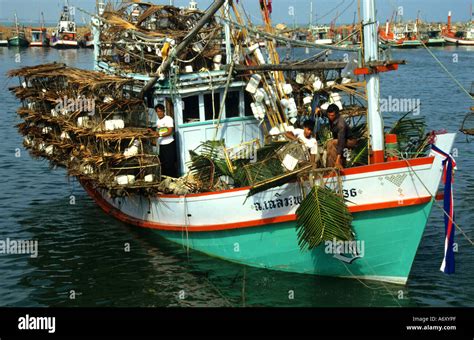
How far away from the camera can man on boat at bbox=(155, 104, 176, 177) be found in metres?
15.1

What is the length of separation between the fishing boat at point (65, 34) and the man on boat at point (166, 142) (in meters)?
87.0

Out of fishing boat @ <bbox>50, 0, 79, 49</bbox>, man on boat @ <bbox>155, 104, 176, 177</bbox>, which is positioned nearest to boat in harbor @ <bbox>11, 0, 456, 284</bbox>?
man on boat @ <bbox>155, 104, 176, 177</bbox>

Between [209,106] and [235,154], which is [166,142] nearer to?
[209,106]

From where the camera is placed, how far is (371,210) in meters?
12.6

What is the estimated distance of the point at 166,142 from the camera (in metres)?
15.2

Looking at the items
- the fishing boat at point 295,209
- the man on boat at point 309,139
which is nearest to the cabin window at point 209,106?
the fishing boat at point 295,209

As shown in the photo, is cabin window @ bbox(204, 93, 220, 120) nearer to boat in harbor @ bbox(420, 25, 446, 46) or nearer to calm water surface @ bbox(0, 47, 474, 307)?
calm water surface @ bbox(0, 47, 474, 307)

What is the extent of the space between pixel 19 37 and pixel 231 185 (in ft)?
314

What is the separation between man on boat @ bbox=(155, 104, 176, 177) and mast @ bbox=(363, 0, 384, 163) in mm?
4767

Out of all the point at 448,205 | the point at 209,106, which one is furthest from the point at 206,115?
the point at 448,205

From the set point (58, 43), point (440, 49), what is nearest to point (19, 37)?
point (58, 43)

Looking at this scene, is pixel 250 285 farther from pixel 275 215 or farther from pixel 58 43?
pixel 58 43

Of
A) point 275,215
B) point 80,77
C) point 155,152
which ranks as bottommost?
point 275,215

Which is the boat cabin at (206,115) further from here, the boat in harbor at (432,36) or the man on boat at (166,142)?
the boat in harbor at (432,36)
